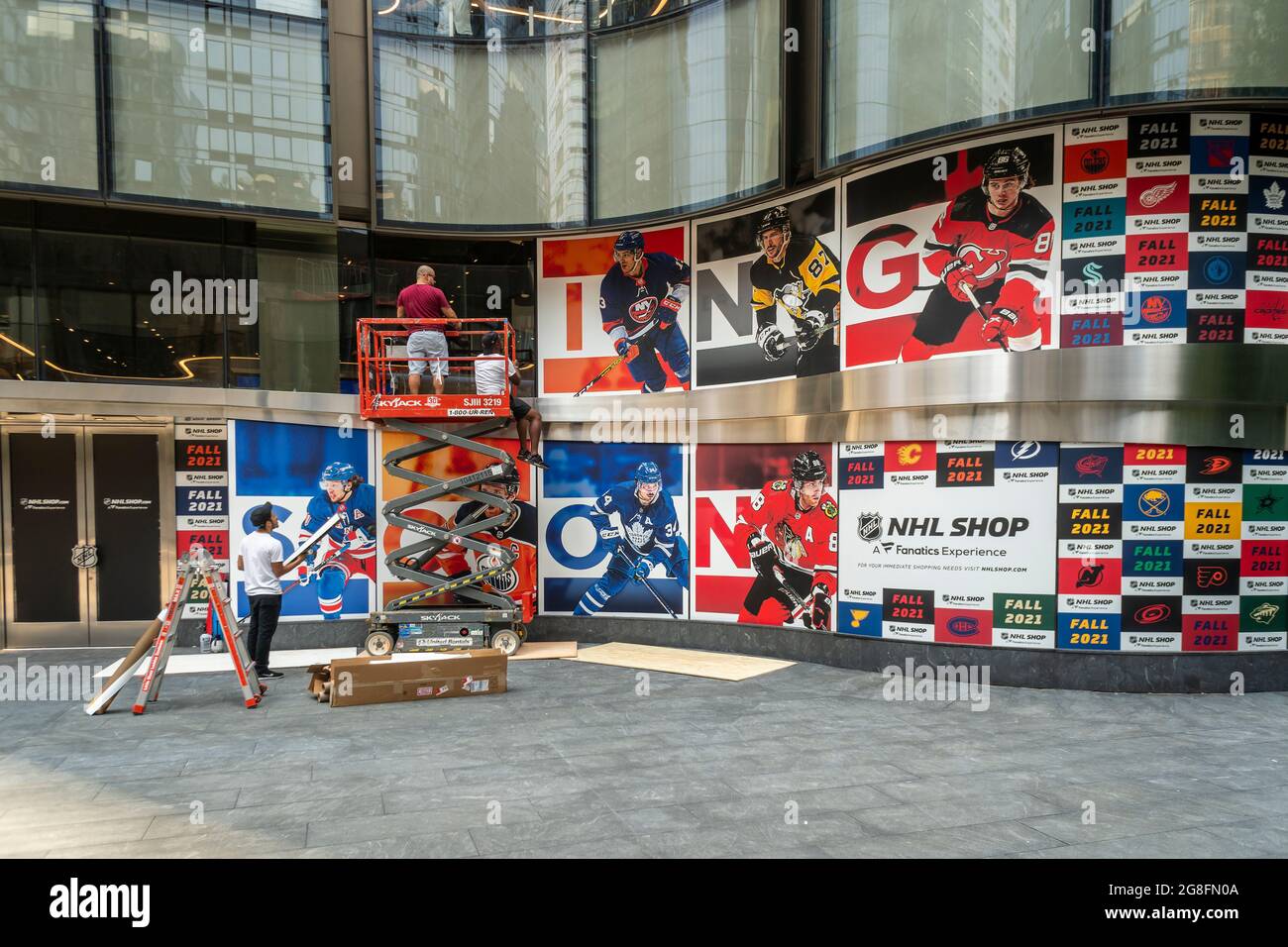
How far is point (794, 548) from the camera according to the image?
10.9 meters

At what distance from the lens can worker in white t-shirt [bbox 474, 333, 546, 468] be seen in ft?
36.1

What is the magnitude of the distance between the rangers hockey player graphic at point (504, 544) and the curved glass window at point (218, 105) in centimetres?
470

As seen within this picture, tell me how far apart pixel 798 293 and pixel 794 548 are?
335cm

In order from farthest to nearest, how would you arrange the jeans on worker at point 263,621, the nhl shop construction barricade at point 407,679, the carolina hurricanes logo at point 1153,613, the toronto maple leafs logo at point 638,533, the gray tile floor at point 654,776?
the toronto maple leafs logo at point 638,533 → the jeans on worker at point 263,621 → the carolina hurricanes logo at point 1153,613 → the nhl shop construction barricade at point 407,679 → the gray tile floor at point 654,776

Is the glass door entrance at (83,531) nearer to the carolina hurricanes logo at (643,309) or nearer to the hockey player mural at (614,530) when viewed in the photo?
the hockey player mural at (614,530)

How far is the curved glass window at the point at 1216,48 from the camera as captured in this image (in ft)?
26.1

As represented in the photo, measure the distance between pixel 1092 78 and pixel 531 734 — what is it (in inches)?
331

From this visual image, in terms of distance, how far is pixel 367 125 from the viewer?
11.9 m

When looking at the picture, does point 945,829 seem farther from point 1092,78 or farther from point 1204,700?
point 1092,78

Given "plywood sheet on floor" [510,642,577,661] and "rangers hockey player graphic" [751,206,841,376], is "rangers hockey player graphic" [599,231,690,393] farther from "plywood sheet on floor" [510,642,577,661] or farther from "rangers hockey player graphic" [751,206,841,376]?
"plywood sheet on floor" [510,642,577,661]

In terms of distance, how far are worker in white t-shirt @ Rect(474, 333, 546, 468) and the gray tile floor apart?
377 cm
